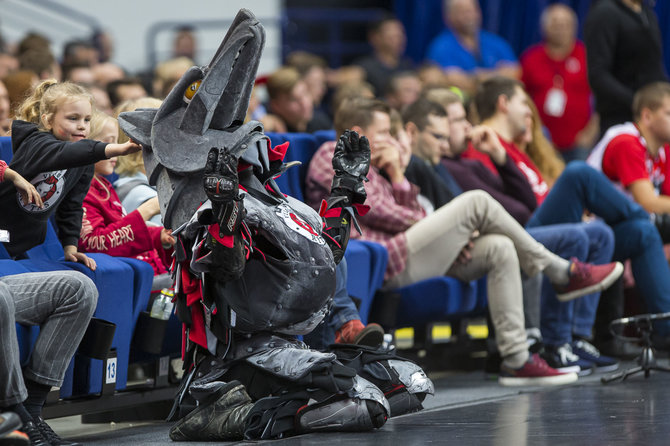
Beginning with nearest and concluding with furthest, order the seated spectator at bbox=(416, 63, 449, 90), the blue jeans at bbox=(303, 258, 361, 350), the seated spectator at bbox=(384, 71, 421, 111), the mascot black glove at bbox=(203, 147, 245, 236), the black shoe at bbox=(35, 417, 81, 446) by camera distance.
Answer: the mascot black glove at bbox=(203, 147, 245, 236)
the black shoe at bbox=(35, 417, 81, 446)
the blue jeans at bbox=(303, 258, 361, 350)
the seated spectator at bbox=(384, 71, 421, 111)
the seated spectator at bbox=(416, 63, 449, 90)

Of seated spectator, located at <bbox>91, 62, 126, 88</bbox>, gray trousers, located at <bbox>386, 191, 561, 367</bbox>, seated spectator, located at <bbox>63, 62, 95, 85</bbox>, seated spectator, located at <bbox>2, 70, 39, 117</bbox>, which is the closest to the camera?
gray trousers, located at <bbox>386, 191, 561, 367</bbox>

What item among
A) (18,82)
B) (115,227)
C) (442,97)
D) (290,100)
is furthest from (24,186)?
(290,100)

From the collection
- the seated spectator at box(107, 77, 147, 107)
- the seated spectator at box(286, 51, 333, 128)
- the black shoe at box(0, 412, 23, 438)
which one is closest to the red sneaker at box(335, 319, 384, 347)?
the black shoe at box(0, 412, 23, 438)

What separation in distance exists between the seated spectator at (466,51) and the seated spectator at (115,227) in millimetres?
4714

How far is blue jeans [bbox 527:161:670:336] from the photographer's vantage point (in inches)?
196

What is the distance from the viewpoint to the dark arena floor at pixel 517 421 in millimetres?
3047

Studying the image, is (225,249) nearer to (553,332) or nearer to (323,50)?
(553,332)

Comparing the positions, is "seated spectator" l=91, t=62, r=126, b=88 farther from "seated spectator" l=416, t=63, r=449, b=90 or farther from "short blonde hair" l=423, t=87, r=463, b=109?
"short blonde hair" l=423, t=87, r=463, b=109

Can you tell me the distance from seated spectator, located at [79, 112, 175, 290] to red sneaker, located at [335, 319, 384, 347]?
60cm

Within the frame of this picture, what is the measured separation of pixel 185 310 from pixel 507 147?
2639 mm

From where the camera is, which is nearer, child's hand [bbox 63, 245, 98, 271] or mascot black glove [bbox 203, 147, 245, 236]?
mascot black glove [bbox 203, 147, 245, 236]

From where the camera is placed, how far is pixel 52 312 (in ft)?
10.1

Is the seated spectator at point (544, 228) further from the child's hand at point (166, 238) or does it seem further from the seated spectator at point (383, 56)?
the seated spectator at point (383, 56)

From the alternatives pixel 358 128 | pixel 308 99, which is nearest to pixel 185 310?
pixel 358 128
